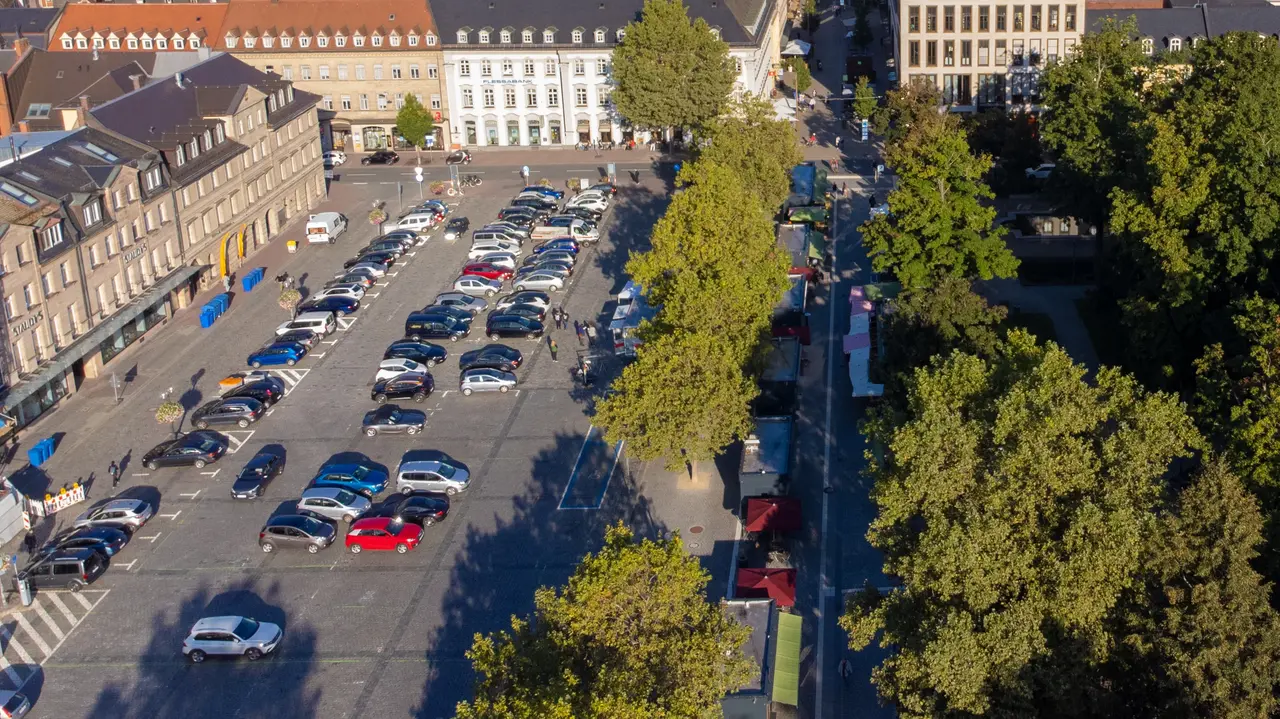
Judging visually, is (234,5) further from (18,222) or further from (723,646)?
(723,646)

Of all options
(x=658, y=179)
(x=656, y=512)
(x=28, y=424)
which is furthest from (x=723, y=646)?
(x=658, y=179)

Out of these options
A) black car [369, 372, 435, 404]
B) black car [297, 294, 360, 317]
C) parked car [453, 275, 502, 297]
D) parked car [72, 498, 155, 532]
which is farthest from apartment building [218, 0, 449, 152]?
parked car [72, 498, 155, 532]

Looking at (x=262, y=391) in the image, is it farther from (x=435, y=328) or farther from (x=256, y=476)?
(x=435, y=328)

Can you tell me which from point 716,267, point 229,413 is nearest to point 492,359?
point 229,413

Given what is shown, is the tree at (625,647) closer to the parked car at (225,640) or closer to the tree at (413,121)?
the parked car at (225,640)

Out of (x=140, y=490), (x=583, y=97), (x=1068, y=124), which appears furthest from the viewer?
(x=583, y=97)

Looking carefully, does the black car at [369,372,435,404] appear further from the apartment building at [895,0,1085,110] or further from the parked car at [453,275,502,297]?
the apartment building at [895,0,1085,110]

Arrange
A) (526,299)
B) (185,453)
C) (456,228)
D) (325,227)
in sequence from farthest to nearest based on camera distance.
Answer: (456,228) → (325,227) → (526,299) → (185,453)
